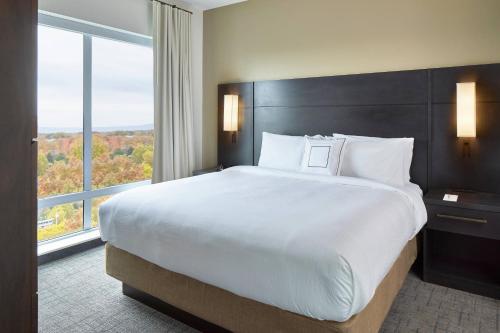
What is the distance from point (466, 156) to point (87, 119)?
139 inches

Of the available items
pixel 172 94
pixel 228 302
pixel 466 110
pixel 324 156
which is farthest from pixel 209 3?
pixel 228 302

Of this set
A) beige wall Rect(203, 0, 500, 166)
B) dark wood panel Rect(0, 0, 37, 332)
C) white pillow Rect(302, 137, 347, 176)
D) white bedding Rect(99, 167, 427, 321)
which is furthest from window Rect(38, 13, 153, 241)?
dark wood panel Rect(0, 0, 37, 332)

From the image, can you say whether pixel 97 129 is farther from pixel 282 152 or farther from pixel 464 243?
pixel 464 243

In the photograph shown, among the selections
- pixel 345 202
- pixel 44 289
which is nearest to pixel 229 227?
pixel 345 202

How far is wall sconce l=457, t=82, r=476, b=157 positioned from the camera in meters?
2.72

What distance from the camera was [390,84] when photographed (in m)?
3.22

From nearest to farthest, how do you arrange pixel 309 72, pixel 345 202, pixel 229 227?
pixel 229 227
pixel 345 202
pixel 309 72

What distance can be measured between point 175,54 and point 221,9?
0.92 m

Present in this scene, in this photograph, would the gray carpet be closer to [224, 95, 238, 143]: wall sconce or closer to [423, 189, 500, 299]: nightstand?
[423, 189, 500, 299]: nightstand

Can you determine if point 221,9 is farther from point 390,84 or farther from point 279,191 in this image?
point 279,191

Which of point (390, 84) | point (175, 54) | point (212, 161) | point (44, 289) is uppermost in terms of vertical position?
point (175, 54)

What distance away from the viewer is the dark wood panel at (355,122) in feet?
10.2

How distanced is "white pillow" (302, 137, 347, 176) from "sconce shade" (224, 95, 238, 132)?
1.18 meters

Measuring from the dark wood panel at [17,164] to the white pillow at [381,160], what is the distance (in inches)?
99.0
